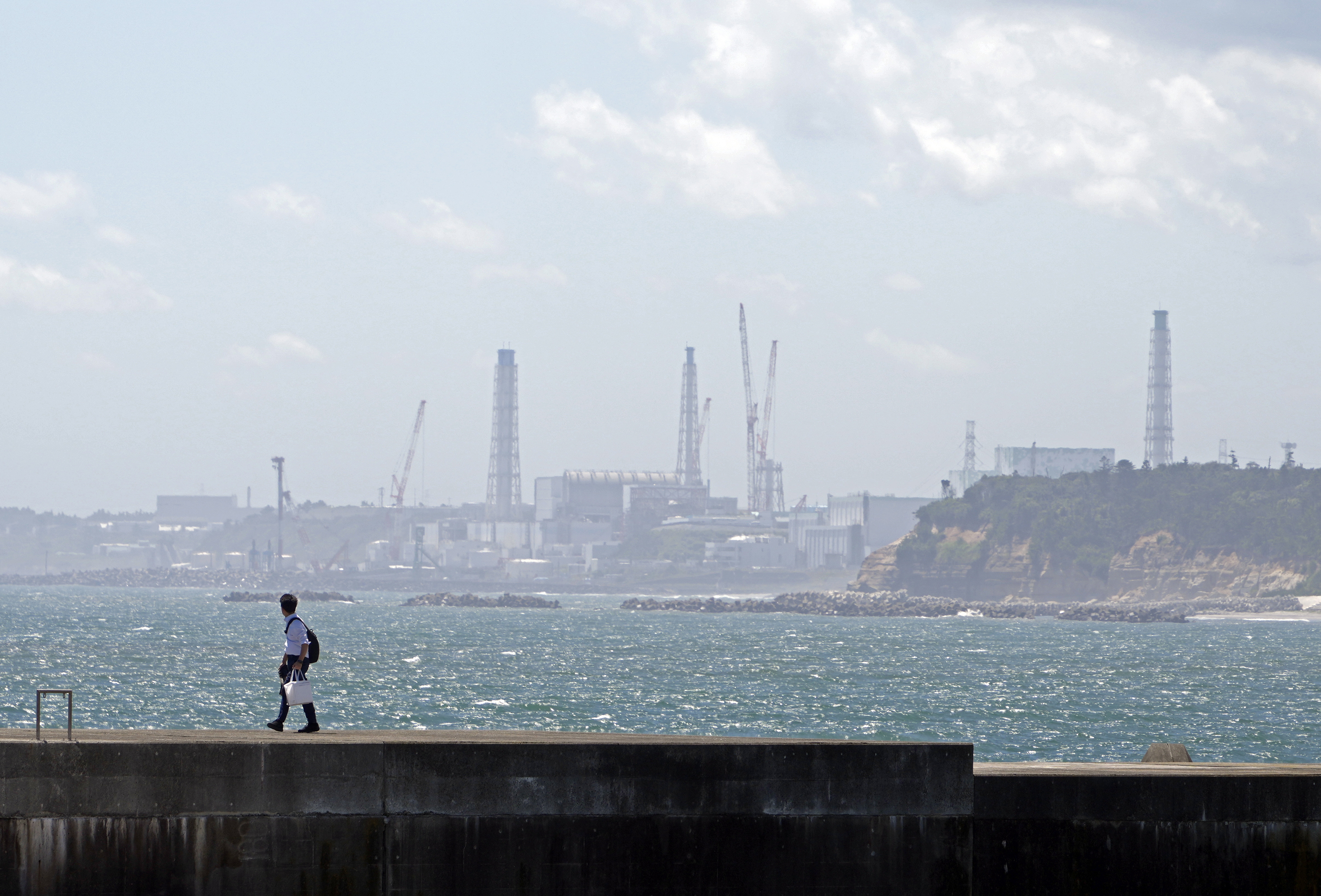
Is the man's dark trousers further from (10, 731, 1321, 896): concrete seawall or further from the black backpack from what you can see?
(10, 731, 1321, 896): concrete seawall

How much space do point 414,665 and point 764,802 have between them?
58.5 metres

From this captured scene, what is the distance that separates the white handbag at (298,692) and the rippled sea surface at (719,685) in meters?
21.4

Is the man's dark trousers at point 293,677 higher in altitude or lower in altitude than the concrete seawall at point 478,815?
higher

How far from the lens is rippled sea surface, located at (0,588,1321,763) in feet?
135

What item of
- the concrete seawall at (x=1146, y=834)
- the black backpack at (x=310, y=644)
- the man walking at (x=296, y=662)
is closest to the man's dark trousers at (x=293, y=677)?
the man walking at (x=296, y=662)

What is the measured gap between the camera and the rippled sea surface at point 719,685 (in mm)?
41125

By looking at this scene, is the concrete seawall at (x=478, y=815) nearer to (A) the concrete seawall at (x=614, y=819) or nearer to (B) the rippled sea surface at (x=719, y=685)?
(A) the concrete seawall at (x=614, y=819)

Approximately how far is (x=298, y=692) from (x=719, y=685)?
45078mm

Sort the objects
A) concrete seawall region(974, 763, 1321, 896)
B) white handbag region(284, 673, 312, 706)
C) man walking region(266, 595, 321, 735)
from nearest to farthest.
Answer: concrete seawall region(974, 763, 1321, 896), white handbag region(284, 673, 312, 706), man walking region(266, 595, 321, 735)

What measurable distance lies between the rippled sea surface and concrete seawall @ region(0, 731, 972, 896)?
20301 mm

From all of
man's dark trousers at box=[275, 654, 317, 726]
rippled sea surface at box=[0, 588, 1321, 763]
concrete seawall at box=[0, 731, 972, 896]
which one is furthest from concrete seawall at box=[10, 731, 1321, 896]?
rippled sea surface at box=[0, 588, 1321, 763]

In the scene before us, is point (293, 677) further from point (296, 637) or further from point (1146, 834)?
point (1146, 834)

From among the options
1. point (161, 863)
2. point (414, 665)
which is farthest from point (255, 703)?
point (161, 863)

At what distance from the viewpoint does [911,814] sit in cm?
1459
